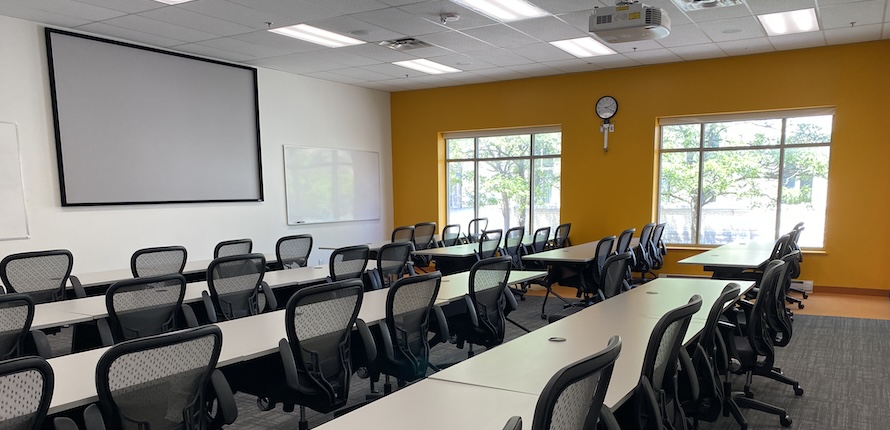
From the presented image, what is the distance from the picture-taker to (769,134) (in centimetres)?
803

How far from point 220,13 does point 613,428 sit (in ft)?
17.9

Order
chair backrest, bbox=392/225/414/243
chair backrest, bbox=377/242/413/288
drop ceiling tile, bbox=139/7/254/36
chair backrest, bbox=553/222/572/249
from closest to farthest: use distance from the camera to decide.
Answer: chair backrest, bbox=377/242/413/288
drop ceiling tile, bbox=139/7/254/36
chair backrest, bbox=392/225/414/243
chair backrest, bbox=553/222/572/249

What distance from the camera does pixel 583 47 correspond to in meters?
7.29

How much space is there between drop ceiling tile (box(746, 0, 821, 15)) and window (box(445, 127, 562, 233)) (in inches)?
158

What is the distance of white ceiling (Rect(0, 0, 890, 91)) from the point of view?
545cm

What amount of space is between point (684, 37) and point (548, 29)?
5.94 feet

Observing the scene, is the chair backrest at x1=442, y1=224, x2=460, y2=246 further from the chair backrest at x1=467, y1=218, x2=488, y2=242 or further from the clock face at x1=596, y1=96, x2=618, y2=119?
the clock face at x1=596, y1=96, x2=618, y2=119

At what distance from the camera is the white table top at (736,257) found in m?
5.30

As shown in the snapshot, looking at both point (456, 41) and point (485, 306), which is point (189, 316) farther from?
point (456, 41)

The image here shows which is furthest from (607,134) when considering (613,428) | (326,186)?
(613,428)

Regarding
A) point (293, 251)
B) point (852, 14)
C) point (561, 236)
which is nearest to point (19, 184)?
point (293, 251)

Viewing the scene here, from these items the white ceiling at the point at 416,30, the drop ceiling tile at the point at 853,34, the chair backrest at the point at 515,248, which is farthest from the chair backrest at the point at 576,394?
the drop ceiling tile at the point at 853,34

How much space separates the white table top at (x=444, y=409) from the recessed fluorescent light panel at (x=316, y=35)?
16.8ft

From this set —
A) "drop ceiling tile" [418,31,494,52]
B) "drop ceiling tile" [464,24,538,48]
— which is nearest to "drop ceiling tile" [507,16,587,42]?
"drop ceiling tile" [464,24,538,48]
